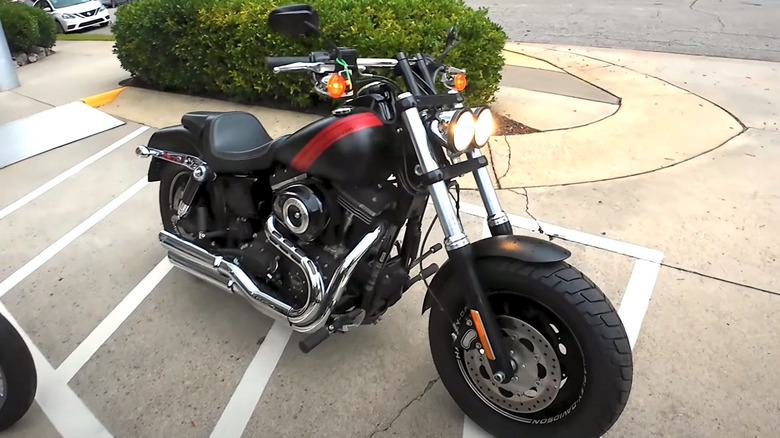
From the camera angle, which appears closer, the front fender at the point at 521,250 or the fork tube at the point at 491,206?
the front fender at the point at 521,250

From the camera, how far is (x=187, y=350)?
305 cm

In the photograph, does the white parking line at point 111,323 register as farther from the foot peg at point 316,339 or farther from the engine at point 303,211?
the engine at point 303,211

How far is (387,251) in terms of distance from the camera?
8.34 ft

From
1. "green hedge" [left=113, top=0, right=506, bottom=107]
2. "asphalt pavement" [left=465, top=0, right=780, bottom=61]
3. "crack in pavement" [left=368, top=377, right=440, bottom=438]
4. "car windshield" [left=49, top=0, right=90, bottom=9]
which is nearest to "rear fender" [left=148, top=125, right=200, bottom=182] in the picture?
"crack in pavement" [left=368, top=377, right=440, bottom=438]

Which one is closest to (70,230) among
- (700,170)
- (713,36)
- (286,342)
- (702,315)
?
(286,342)

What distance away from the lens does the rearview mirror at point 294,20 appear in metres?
2.02

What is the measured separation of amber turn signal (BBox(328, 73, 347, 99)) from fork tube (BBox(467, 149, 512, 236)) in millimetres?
586

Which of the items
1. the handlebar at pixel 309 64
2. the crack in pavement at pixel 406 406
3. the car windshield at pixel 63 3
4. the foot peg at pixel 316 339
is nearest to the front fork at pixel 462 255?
the handlebar at pixel 309 64

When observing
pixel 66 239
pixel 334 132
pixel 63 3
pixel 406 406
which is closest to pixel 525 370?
pixel 406 406

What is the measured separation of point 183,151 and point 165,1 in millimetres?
4668

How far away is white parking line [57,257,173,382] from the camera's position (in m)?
2.98

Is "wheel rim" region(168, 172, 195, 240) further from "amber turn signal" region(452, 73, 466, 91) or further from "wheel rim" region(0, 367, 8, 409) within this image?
"amber turn signal" region(452, 73, 466, 91)

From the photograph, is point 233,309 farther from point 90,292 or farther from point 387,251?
point 387,251

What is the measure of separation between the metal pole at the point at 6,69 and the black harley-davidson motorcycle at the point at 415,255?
7.11m
